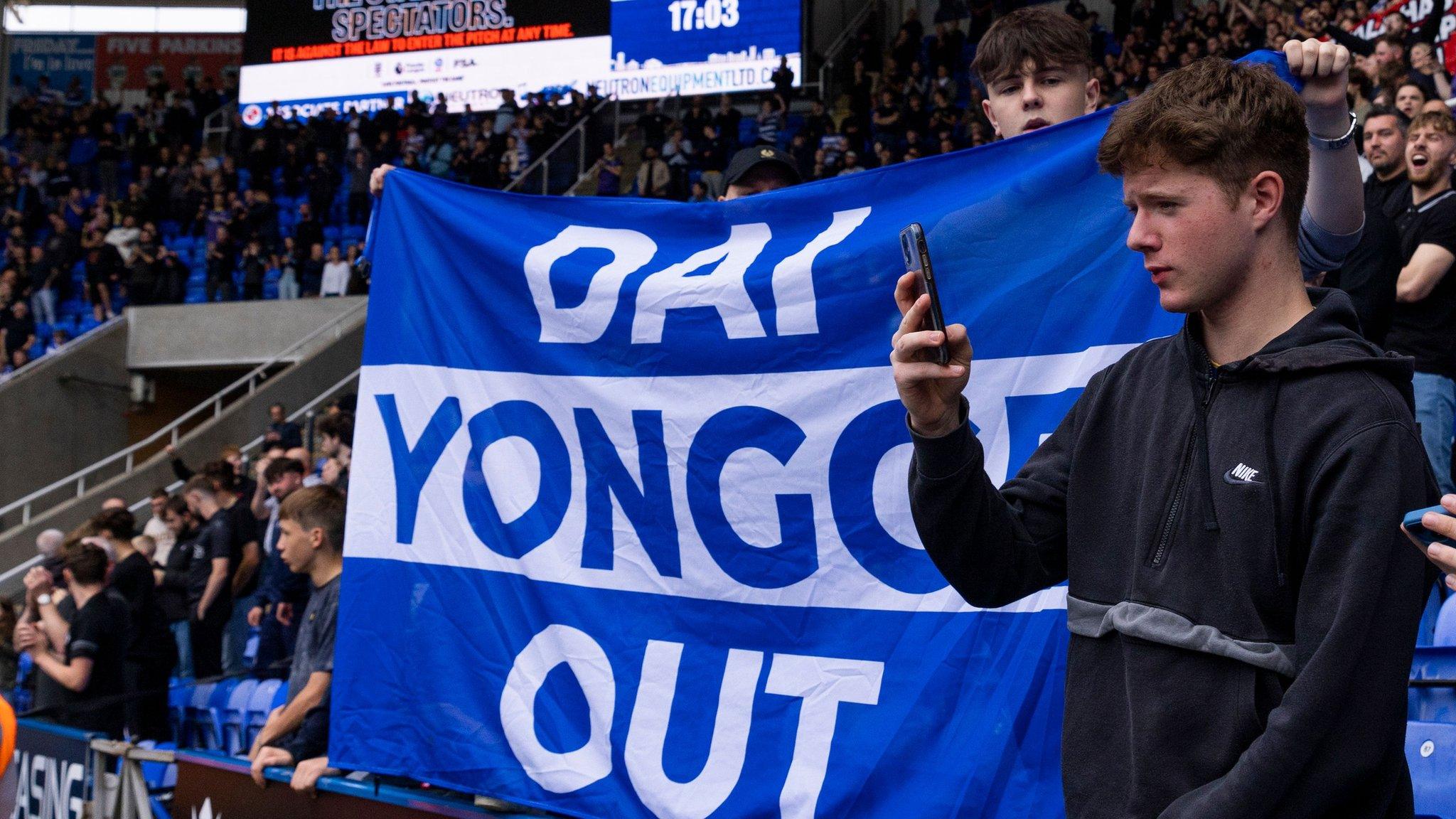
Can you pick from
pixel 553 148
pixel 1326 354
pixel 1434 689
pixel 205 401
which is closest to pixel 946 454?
pixel 1326 354

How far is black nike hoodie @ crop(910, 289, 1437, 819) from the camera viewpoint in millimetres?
1294

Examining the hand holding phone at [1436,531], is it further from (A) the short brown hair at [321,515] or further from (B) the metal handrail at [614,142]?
(B) the metal handrail at [614,142]

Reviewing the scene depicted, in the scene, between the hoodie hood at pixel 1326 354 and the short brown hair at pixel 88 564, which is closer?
the hoodie hood at pixel 1326 354

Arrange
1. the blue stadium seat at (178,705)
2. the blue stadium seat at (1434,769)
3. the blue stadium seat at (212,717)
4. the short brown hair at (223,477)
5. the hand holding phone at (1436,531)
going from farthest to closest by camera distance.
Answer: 1. the short brown hair at (223,477)
2. the blue stadium seat at (178,705)
3. the blue stadium seat at (212,717)
4. the blue stadium seat at (1434,769)
5. the hand holding phone at (1436,531)

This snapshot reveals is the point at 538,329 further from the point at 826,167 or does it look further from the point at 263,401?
the point at 263,401

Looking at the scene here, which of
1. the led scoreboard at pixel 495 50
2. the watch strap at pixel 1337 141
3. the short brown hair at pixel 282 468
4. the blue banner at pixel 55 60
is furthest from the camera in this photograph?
the blue banner at pixel 55 60

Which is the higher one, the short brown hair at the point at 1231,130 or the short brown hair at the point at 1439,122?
the short brown hair at the point at 1439,122

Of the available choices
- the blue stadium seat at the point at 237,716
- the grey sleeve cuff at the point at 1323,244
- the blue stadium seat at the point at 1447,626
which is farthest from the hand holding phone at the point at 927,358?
the blue stadium seat at the point at 237,716

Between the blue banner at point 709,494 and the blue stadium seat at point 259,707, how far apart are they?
2.27m

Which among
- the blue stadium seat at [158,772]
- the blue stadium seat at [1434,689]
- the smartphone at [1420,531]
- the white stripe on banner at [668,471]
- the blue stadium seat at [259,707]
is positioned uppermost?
the smartphone at [1420,531]

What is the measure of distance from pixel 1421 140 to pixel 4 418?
15.9 meters

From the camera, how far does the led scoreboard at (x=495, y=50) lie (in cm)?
1717

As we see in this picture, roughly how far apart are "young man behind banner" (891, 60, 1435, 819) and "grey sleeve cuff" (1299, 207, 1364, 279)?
0.49 metres

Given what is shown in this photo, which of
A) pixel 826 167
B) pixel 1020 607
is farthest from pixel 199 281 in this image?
pixel 1020 607
